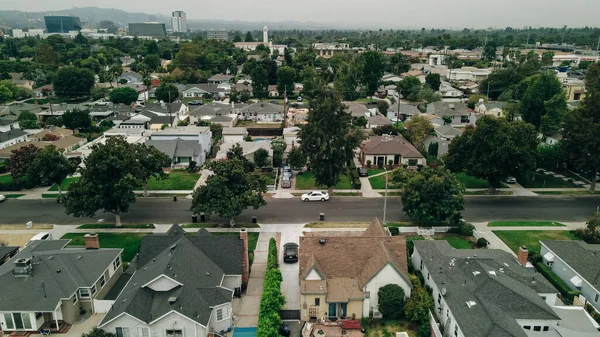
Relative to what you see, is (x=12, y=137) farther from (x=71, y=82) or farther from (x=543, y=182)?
(x=543, y=182)

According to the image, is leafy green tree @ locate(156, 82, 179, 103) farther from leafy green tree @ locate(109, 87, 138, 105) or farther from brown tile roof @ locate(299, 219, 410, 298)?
brown tile roof @ locate(299, 219, 410, 298)

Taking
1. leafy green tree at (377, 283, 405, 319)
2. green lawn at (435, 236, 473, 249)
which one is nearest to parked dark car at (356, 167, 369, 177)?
green lawn at (435, 236, 473, 249)

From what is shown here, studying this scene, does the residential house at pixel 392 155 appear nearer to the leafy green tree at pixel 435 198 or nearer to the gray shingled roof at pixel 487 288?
the leafy green tree at pixel 435 198

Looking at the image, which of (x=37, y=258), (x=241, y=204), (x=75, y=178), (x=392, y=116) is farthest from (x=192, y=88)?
(x=37, y=258)

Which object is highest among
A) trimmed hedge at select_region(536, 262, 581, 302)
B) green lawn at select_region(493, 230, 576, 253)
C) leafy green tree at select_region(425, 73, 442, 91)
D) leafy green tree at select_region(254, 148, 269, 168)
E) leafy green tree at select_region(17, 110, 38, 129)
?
leafy green tree at select_region(425, 73, 442, 91)

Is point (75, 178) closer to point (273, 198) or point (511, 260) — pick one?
point (273, 198)

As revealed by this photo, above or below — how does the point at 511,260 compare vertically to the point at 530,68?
below

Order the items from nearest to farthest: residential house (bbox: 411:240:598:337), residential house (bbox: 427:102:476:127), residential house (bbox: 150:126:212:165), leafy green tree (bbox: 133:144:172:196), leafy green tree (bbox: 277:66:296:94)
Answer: residential house (bbox: 411:240:598:337), leafy green tree (bbox: 133:144:172:196), residential house (bbox: 150:126:212:165), residential house (bbox: 427:102:476:127), leafy green tree (bbox: 277:66:296:94)
